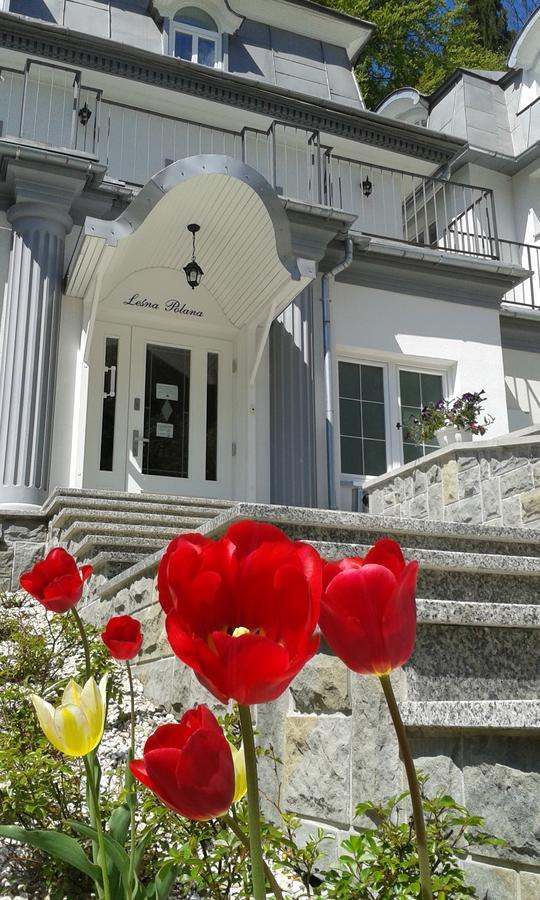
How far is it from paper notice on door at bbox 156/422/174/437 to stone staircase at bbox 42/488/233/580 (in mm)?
1971

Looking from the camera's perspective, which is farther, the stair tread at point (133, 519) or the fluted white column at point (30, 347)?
the fluted white column at point (30, 347)

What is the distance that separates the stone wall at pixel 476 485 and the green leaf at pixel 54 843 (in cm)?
509

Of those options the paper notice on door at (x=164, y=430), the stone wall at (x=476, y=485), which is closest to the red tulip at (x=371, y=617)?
the stone wall at (x=476, y=485)

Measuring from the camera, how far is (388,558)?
1011mm

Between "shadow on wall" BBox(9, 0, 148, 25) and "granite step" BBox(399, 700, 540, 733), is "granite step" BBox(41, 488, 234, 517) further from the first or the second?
"shadow on wall" BBox(9, 0, 148, 25)

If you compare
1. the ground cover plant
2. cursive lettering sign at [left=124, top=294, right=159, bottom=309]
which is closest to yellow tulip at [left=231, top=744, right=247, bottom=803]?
the ground cover plant

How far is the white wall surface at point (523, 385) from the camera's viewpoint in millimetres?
11312

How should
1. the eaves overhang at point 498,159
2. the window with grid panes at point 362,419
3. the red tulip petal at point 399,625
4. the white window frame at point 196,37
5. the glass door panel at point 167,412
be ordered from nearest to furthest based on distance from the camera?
the red tulip petal at point 399,625 < the glass door panel at point 167,412 < the window with grid panes at point 362,419 < the white window frame at point 196,37 < the eaves overhang at point 498,159

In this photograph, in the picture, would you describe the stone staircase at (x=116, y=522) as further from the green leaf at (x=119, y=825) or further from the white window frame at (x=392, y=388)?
the green leaf at (x=119, y=825)

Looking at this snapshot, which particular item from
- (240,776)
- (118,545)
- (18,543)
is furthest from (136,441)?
(240,776)

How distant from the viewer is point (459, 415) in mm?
8820

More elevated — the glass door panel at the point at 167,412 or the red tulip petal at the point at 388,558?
the glass door panel at the point at 167,412

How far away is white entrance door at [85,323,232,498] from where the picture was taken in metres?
8.88

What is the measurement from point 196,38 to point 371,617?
1260 centimetres
